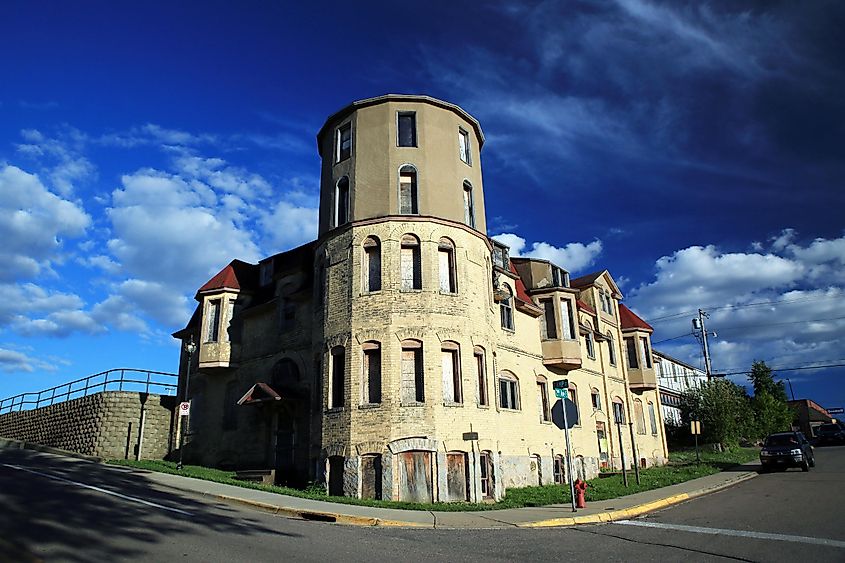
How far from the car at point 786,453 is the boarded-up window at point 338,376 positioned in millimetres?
21907

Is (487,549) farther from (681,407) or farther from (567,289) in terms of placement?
(681,407)

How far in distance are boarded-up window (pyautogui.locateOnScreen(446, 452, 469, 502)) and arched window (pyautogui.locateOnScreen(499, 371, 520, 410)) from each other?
18.3 ft

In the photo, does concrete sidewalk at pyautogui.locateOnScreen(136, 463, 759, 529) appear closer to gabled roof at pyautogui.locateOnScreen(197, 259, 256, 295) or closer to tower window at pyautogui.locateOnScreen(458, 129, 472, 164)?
gabled roof at pyautogui.locateOnScreen(197, 259, 256, 295)

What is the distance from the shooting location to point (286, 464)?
23.8 meters

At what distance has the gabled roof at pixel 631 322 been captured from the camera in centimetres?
3997

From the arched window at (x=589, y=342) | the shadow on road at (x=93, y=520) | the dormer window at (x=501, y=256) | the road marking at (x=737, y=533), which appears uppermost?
the dormer window at (x=501, y=256)

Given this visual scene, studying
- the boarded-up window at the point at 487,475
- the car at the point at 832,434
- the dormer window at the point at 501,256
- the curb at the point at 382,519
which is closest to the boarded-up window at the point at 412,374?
the boarded-up window at the point at 487,475

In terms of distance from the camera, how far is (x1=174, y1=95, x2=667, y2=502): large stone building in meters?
18.9

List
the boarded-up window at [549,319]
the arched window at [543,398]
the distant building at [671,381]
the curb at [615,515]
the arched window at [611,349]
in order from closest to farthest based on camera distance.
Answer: the curb at [615,515] → the arched window at [543,398] → the boarded-up window at [549,319] → the arched window at [611,349] → the distant building at [671,381]

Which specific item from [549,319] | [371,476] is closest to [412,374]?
[371,476]

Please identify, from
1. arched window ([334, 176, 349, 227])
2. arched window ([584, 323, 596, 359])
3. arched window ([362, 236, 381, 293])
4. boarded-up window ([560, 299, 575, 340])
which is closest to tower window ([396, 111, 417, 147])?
arched window ([334, 176, 349, 227])

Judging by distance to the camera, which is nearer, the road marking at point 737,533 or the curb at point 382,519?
the road marking at point 737,533

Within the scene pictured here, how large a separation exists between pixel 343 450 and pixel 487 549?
9566 mm

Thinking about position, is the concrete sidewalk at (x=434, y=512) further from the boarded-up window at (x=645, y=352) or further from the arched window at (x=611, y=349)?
the boarded-up window at (x=645, y=352)
